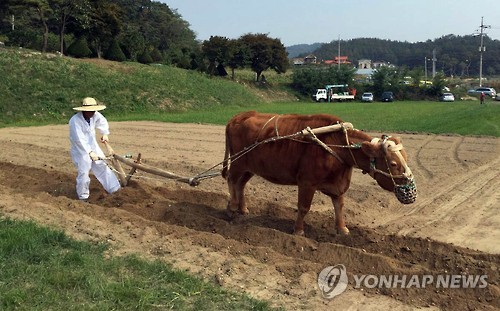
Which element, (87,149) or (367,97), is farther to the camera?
(367,97)

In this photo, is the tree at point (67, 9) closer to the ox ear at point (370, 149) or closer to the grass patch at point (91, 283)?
the grass patch at point (91, 283)

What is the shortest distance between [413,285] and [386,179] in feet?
4.88

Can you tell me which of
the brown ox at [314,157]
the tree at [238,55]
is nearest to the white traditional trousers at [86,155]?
the brown ox at [314,157]

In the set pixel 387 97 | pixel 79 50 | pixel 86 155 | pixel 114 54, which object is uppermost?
pixel 79 50

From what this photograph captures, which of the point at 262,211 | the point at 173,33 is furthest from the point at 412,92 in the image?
the point at 262,211

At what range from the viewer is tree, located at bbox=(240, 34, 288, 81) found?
206 feet

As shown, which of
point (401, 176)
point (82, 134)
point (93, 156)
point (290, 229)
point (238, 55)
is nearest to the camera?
point (401, 176)

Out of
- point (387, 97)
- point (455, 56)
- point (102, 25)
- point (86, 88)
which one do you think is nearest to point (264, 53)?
point (387, 97)

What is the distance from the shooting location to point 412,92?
2876 inches

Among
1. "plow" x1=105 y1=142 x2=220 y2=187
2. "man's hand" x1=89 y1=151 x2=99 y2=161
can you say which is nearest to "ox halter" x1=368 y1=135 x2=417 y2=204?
"plow" x1=105 y1=142 x2=220 y2=187

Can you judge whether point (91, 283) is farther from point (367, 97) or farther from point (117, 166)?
point (367, 97)

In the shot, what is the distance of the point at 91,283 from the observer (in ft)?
17.1
